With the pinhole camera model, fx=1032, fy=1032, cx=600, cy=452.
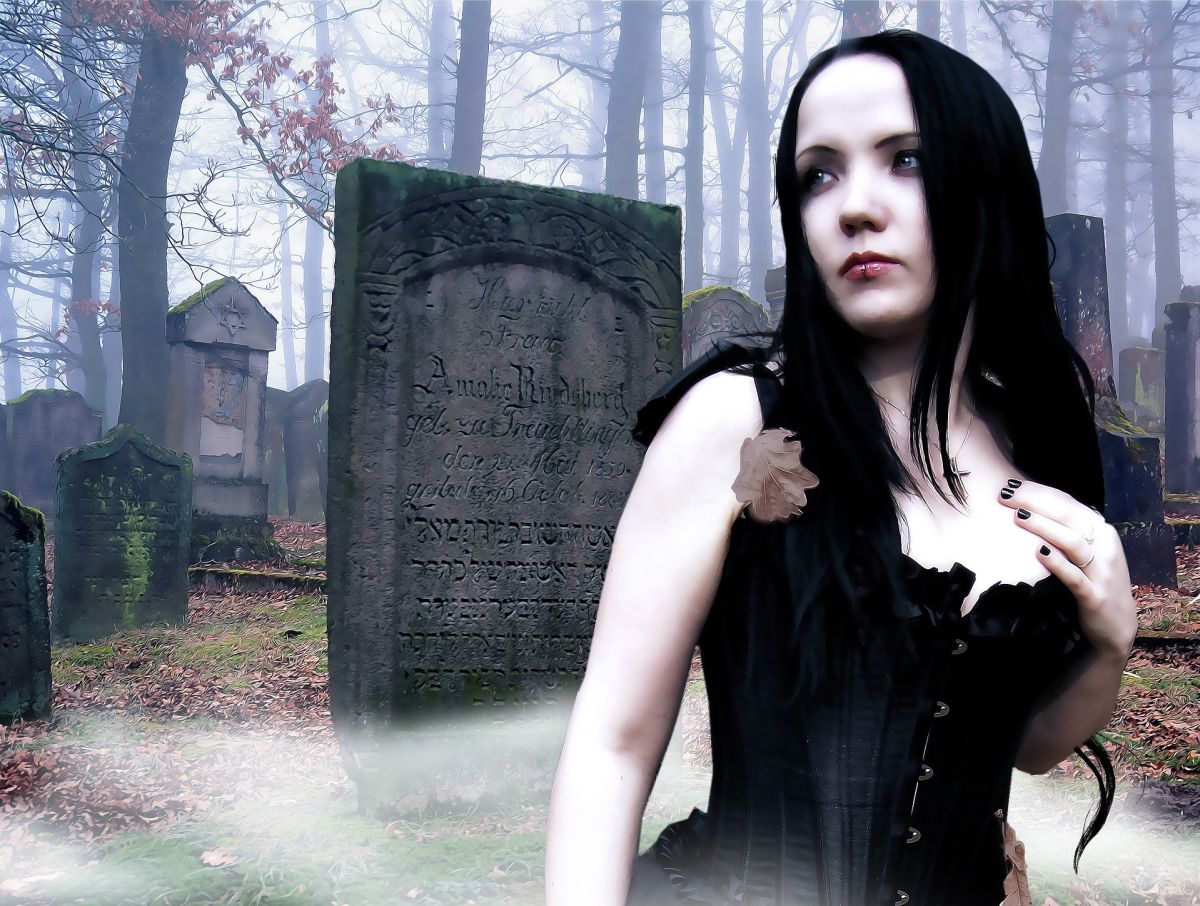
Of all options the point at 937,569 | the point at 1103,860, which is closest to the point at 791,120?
the point at 937,569

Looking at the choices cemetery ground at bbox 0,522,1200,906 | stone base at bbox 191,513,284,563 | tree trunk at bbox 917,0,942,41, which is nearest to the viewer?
cemetery ground at bbox 0,522,1200,906

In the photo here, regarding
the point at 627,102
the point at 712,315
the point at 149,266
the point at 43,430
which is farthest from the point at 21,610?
the point at 627,102

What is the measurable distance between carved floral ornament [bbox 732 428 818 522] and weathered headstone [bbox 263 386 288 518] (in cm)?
1885

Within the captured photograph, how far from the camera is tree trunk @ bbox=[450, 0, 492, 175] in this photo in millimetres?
19016

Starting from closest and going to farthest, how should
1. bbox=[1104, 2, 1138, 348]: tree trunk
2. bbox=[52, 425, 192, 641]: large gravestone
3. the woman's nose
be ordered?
the woman's nose < bbox=[52, 425, 192, 641]: large gravestone < bbox=[1104, 2, 1138, 348]: tree trunk

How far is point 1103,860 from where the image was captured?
13.3 feet

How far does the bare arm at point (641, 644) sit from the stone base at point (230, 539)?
1167 centimetres

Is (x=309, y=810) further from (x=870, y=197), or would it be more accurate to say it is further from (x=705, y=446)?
(x=870, y=197)

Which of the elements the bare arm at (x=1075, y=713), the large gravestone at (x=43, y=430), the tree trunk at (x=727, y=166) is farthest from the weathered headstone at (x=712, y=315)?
the tree trunk at (x=727, y=166)

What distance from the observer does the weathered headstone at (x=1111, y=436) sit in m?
8.41

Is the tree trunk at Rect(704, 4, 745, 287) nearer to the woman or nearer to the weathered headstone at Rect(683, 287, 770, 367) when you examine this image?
the weathered headstone at Rect(683, 287, 770, 367)

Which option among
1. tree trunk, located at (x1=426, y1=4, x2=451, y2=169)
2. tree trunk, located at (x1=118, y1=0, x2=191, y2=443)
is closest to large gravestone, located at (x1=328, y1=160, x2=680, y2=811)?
tree trunk, located at (x1=118, y1=0, x2=191, y2=443)

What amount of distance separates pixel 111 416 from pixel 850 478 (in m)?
43.5

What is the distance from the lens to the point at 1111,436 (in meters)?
8.55
